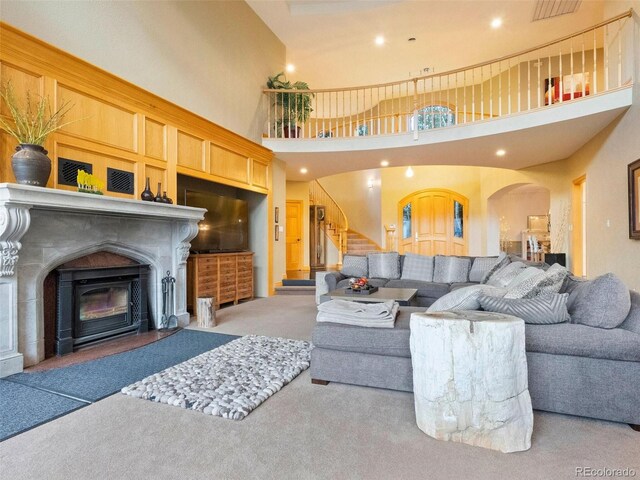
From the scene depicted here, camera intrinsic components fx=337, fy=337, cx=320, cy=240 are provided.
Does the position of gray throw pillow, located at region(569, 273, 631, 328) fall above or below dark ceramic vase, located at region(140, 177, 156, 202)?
below

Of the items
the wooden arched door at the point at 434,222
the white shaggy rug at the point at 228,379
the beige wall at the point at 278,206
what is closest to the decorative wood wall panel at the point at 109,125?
the beige wall at the point at 278,206

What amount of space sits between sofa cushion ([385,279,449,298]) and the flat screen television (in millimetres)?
2686

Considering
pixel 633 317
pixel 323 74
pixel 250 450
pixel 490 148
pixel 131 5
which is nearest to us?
pixel 250 450

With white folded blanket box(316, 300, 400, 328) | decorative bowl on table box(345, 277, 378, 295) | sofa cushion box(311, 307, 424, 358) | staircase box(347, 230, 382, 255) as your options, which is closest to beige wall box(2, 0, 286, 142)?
decorative bowl on table box(345, 277, 378, 295)

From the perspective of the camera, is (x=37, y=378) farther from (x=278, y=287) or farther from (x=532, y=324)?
(x=278, y=287)

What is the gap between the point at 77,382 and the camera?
8.25 feet

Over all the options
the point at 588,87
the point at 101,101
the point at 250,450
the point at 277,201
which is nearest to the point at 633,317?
the point at 250,450

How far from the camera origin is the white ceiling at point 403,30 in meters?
6.11

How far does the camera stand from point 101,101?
351 cm

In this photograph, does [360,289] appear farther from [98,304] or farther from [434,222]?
[434,222]

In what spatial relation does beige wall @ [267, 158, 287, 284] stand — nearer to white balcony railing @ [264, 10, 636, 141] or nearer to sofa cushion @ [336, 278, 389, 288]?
→ white balcony railing @ [264, 10, 636, 141]

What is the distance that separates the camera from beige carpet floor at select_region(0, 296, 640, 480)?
4.97ft

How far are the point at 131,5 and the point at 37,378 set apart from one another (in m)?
3.89

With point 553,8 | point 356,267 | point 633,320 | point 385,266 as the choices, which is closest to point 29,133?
point 356,267
